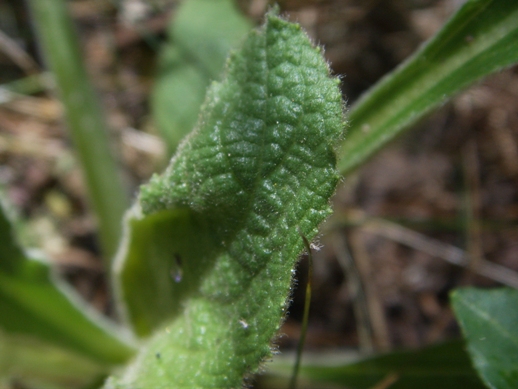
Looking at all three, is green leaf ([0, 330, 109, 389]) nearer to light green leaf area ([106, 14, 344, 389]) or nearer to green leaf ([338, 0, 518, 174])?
light green leaf area ([106, 14, 344, 389])

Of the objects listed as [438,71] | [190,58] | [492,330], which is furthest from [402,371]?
[190,58]

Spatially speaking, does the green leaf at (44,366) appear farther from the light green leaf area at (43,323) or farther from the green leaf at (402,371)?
the green leaf at (402,371)

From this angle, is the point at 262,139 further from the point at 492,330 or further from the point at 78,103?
the point at 78,103

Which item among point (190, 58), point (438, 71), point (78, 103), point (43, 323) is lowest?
point (438, 71)

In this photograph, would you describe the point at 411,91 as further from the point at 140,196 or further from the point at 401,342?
the point at 401,342

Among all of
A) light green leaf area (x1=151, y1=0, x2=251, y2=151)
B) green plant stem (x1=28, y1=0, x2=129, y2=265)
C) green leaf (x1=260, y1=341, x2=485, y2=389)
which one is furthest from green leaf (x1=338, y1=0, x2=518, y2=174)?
green plant stem (x1=28, y1=0, x2=129, y2=265)

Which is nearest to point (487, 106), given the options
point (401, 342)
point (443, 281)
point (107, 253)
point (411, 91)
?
point (443, 281)
